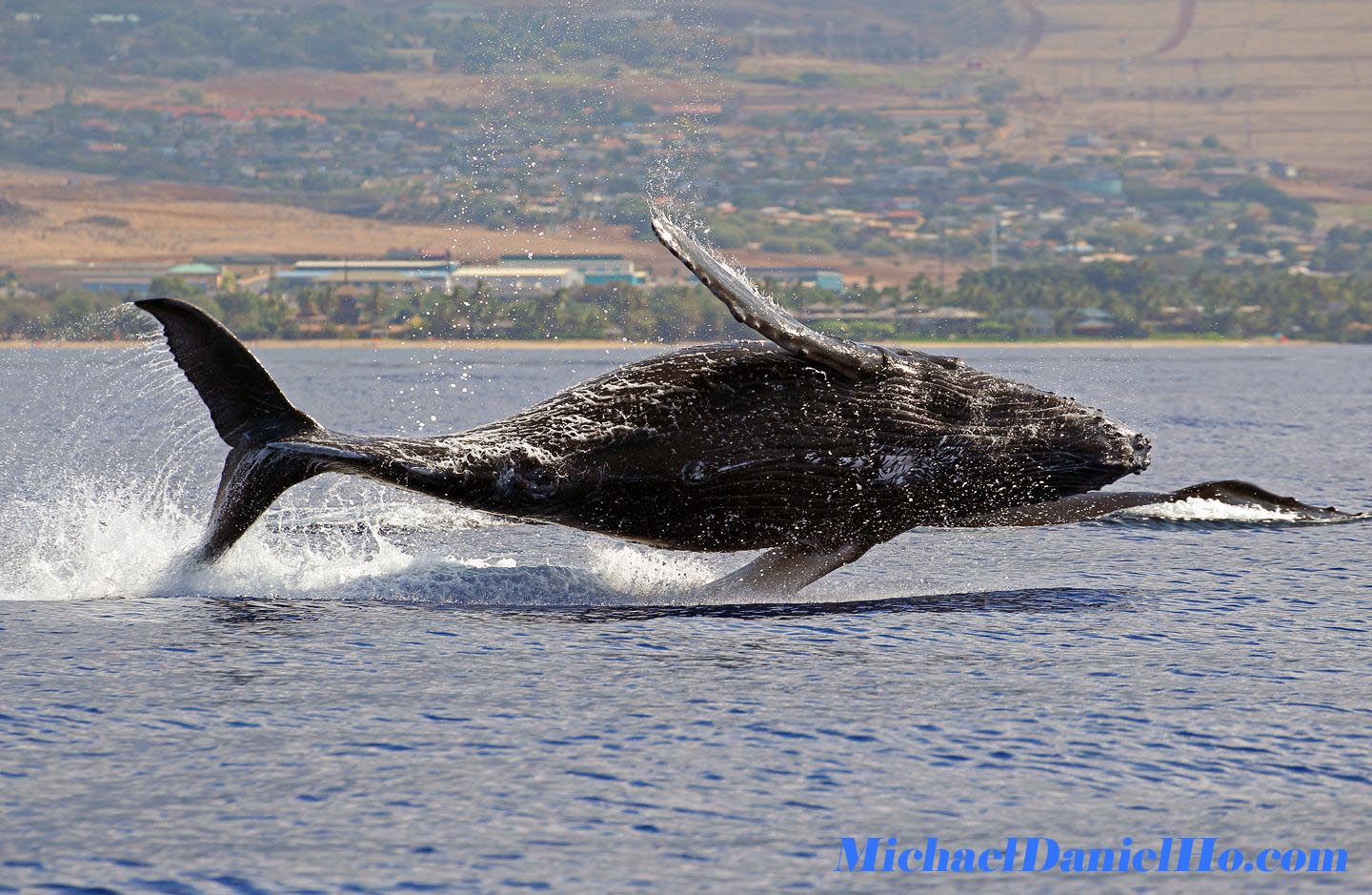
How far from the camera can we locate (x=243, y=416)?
1806cm

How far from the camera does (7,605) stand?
2042cm

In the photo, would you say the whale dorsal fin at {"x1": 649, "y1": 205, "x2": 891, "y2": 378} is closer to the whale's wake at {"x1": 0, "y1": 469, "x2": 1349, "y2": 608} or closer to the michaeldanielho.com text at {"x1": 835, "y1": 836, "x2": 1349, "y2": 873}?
the whale's wake at {"x1": 0, "y1": 469, "x2": 1349, "y2": 608}

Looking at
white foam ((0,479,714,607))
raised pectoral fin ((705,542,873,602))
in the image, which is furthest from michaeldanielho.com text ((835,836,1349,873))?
white foam ((0,479,714,607))

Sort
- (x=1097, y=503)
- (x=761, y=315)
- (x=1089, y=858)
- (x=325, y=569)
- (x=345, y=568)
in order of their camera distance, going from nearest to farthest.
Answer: (x=1089, y=858) → (x=761, y=315) → (x=1097, y=503) → (x=325, y=569) → (x=345, y=568)

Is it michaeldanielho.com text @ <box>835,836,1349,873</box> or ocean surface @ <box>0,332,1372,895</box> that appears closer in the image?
michaeldanielho.com text @ <box>835,836,1349,873</box>

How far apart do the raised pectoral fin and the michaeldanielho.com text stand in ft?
24.0

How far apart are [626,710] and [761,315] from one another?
414cm

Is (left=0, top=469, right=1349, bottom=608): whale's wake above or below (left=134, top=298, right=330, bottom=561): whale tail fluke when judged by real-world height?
below

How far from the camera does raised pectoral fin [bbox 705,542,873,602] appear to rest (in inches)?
765

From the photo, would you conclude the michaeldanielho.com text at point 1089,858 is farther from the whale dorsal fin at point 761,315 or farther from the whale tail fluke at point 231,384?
the whale tail fluke at point 231,384

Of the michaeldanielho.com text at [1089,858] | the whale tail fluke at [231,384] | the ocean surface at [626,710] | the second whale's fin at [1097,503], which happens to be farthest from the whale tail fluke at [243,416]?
the michaeldanielho.com text at [1089,858]

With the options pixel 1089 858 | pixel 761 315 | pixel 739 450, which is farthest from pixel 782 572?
pixel 1089 858

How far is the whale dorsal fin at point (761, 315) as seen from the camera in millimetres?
16906

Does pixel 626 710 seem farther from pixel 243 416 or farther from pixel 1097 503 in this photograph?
pixel 1097 503
